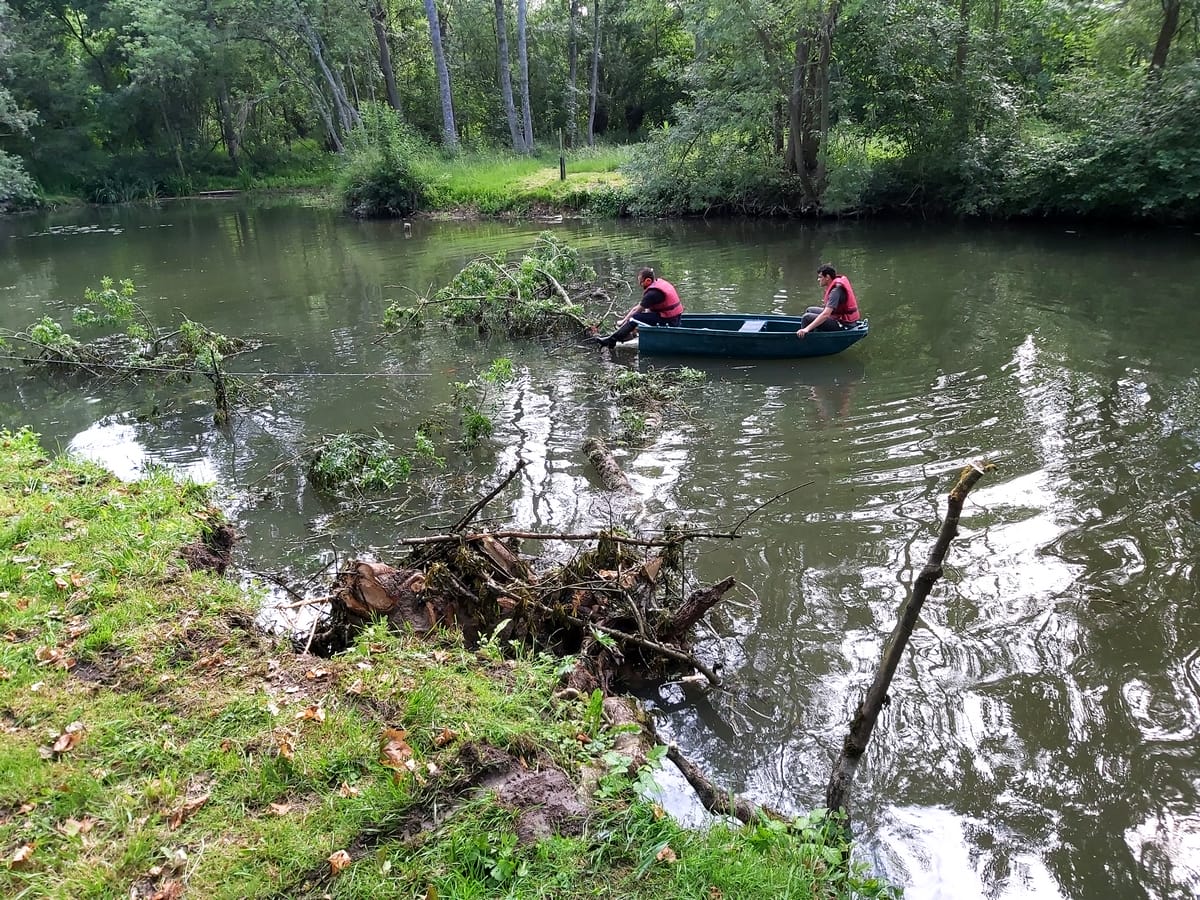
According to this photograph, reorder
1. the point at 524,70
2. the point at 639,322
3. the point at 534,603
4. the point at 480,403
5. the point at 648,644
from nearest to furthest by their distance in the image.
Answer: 1. the point at 648,644
2. the point at 534,603
3. the point at 480,403
4. the point at 639,322
5. the point at 524,70

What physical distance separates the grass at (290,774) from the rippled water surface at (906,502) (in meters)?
1.10

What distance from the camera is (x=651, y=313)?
13.0 meters

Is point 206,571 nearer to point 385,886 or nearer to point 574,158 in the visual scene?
point 385,886

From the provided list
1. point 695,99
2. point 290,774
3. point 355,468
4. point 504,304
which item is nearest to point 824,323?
point 504,304

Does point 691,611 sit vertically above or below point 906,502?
above

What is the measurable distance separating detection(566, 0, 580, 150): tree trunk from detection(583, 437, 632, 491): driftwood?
33355 millimetres

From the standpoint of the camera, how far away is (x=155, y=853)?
3.07 metres

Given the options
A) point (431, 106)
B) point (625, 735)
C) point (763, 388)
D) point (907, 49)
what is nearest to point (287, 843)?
point (625, 735)

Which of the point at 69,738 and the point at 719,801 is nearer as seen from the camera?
the point at 69,738

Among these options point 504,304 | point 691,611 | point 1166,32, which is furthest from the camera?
point 1166,32

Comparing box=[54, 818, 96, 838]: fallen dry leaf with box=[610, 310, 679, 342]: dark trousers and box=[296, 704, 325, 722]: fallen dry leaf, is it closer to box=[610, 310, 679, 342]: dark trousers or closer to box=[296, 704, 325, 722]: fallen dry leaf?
box=[296, 704, 325, 722]: fallen dry leaf

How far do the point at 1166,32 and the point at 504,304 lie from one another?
18.7 metres

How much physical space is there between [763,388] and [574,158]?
26106 millimetres

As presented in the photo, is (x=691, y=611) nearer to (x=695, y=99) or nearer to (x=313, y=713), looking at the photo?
(x=313, y=713)
